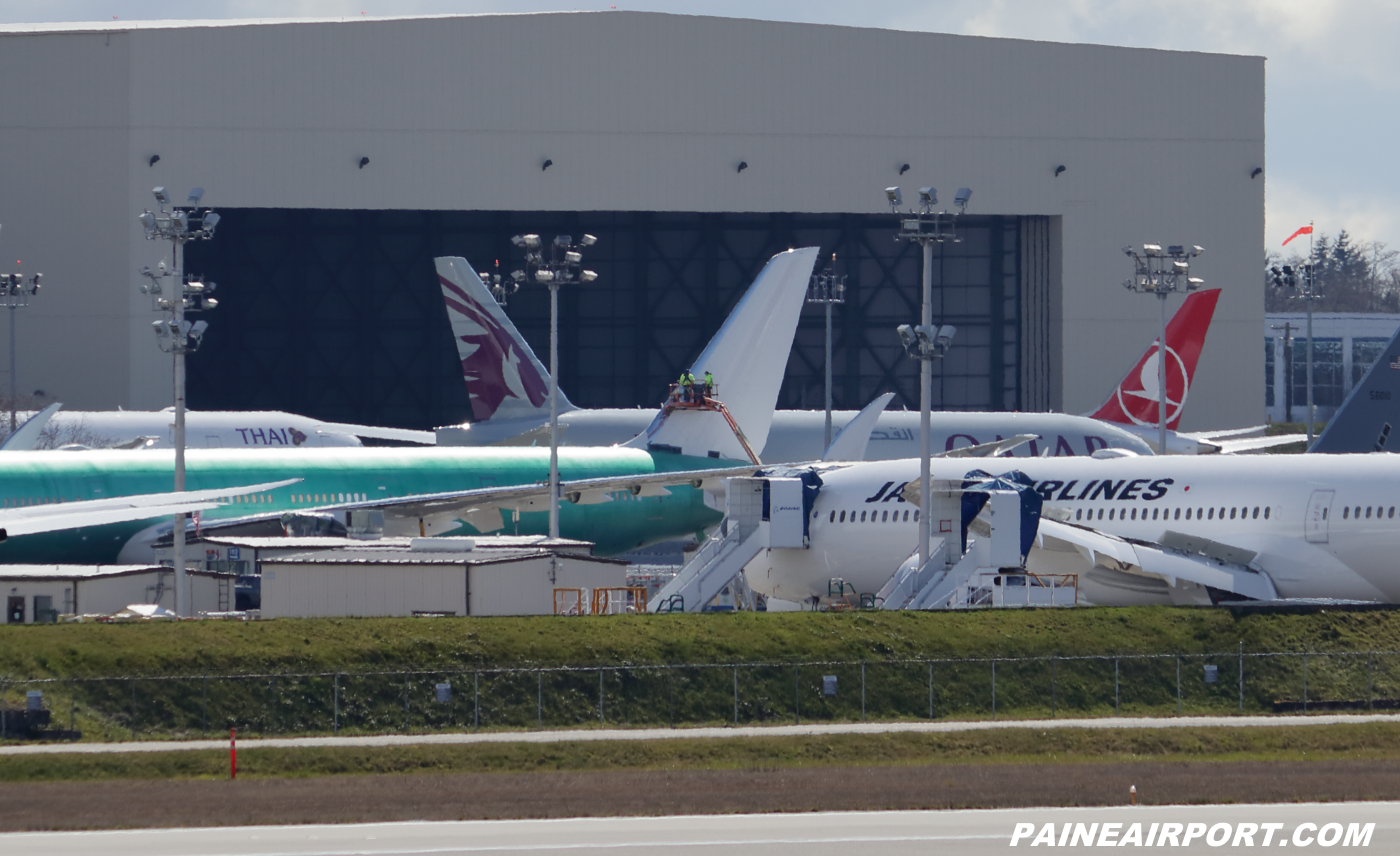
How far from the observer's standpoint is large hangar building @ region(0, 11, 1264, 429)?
265ft

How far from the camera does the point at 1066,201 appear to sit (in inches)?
3374

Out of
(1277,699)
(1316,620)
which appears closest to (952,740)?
(1277,699)

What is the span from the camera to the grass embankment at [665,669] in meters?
29.6

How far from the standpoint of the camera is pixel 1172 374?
220ft

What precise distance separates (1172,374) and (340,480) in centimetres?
3224

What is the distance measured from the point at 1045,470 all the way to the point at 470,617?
13.1m

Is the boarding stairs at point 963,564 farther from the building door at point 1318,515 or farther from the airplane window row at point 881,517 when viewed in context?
the building door at point 1318,515

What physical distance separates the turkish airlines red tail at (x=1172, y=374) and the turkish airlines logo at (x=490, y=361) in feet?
73.0

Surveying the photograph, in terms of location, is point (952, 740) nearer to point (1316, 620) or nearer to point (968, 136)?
point (1316, 620)

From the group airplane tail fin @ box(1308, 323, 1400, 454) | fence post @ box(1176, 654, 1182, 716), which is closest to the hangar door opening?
airplane tail fin @ box(1308, 323, 1400, 454)

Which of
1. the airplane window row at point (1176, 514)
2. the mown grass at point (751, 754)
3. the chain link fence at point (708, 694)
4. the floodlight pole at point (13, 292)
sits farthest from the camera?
the floodlight pole at point (13, 292)

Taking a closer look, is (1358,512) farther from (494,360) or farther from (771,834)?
(494,360)

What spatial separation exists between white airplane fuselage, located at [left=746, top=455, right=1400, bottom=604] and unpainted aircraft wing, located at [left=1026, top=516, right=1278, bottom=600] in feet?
0.97

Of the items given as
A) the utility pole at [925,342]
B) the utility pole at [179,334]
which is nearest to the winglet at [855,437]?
the utility pole at [925,342]
